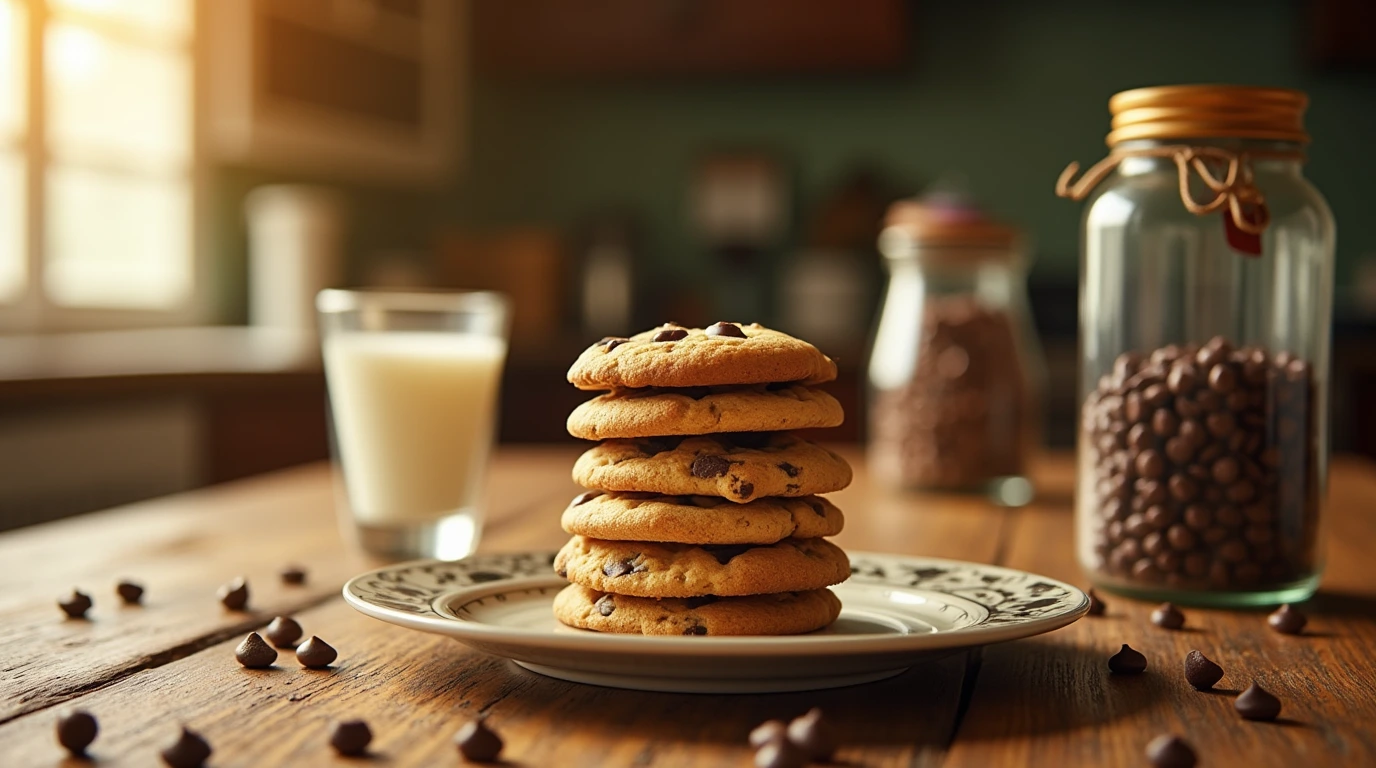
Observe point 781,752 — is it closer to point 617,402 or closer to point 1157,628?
point 617,402

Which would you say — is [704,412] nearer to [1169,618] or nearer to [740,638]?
[740,638]

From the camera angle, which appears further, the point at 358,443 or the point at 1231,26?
the point at 1231,26

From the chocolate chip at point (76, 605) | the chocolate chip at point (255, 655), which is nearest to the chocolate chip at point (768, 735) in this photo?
the chocolate chip at point (255, 655)

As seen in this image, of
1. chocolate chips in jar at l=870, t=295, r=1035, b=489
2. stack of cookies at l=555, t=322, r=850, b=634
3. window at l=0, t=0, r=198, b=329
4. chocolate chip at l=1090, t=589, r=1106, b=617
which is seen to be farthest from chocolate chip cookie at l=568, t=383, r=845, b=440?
window at l=0, t=0, r=198, b=329

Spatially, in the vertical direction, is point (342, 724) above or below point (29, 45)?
below

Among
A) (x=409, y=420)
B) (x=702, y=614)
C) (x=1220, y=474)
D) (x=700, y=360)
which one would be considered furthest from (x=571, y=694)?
(x=409, y=420)

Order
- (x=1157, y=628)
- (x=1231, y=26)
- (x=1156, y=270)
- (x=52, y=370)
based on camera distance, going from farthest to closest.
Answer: (x=1231, y=26), (x=52, y=370), (x=1156, y=270), (x=1157, y=628)

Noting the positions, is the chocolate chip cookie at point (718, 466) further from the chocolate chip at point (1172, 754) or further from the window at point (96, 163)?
the window at point (96, 163)

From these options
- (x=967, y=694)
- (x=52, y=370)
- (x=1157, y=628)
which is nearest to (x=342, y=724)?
(x=967, y=694)
